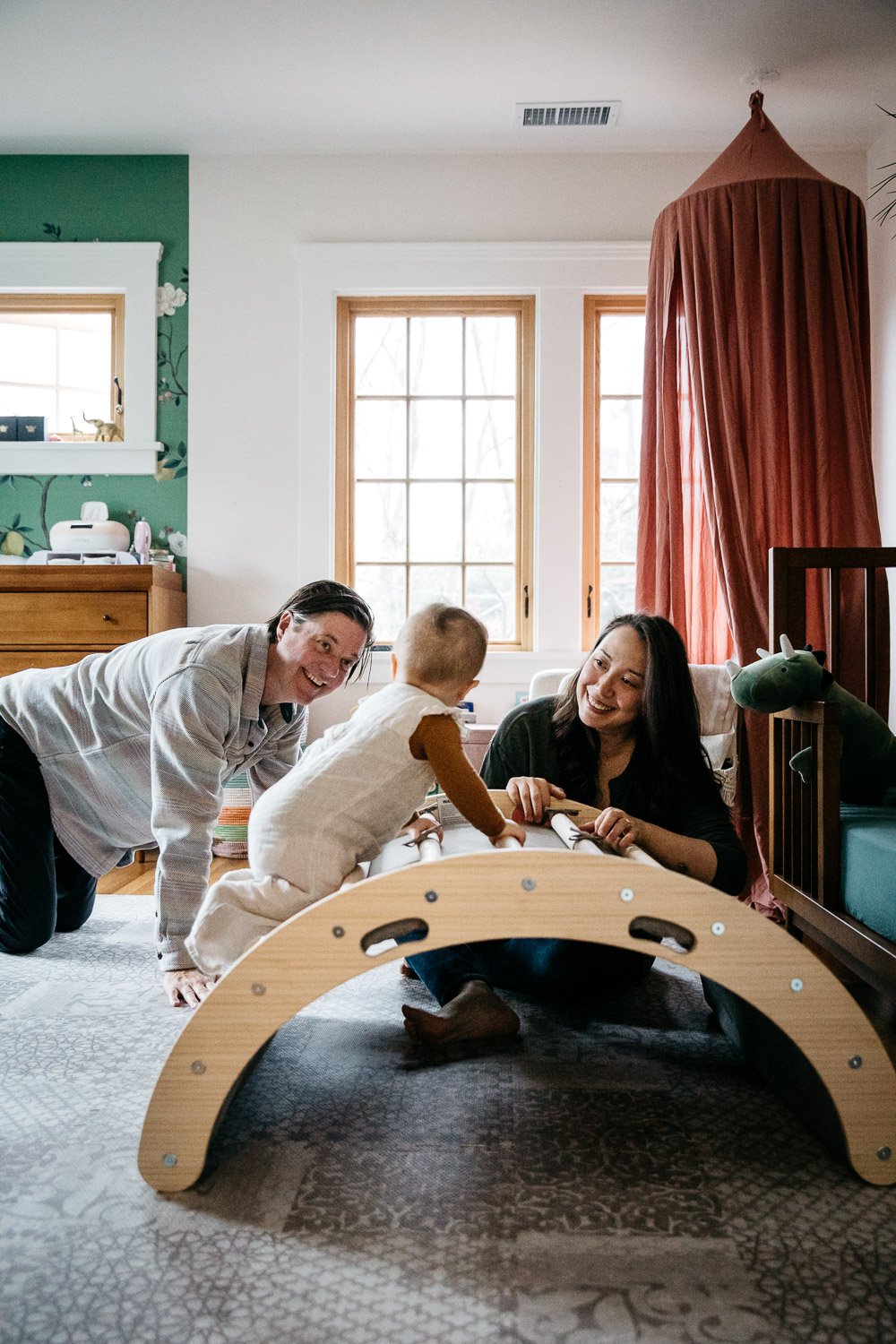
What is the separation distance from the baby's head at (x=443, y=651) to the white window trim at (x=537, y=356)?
2.13 metres

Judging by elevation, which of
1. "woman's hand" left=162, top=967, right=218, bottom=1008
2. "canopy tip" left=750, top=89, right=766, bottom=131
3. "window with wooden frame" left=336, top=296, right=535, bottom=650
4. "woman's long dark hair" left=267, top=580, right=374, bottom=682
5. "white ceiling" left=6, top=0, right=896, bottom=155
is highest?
"white ceiling" left=6, top=0, right=896, bottom=155

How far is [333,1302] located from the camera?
896 millimetres

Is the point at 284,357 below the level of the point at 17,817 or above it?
above

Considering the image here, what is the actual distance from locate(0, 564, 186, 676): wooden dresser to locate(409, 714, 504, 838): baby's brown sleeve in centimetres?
206

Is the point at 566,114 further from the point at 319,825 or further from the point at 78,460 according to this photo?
the point at 319,825

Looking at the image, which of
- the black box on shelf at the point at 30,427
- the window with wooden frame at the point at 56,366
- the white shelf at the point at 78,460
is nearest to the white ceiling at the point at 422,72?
the window with wooden frame at the point at 56,366

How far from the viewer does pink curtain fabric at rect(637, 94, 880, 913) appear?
2783mm

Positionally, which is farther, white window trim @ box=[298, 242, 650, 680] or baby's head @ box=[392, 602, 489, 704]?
white window trim @ box=[298, 242, 650, 680]

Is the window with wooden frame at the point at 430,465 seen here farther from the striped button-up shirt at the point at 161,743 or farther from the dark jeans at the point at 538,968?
the dark jeans at the point at 538,968

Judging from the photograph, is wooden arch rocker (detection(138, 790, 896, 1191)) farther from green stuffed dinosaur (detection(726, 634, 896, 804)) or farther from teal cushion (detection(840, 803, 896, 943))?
green stuffed dinosaur (detection(726, 634, 896, 804))

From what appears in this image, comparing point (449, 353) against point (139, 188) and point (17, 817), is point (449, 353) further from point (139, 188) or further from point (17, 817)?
point (17, 817)

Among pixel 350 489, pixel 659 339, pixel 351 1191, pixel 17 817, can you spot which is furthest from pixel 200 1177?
pixel 350 489

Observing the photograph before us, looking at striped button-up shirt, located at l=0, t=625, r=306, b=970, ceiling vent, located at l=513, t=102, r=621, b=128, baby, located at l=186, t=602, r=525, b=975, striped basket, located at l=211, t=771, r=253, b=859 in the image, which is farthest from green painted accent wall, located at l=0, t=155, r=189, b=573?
baby, located at l=186, t=602, r=525, b=975

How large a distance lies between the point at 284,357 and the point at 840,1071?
3314 mm
